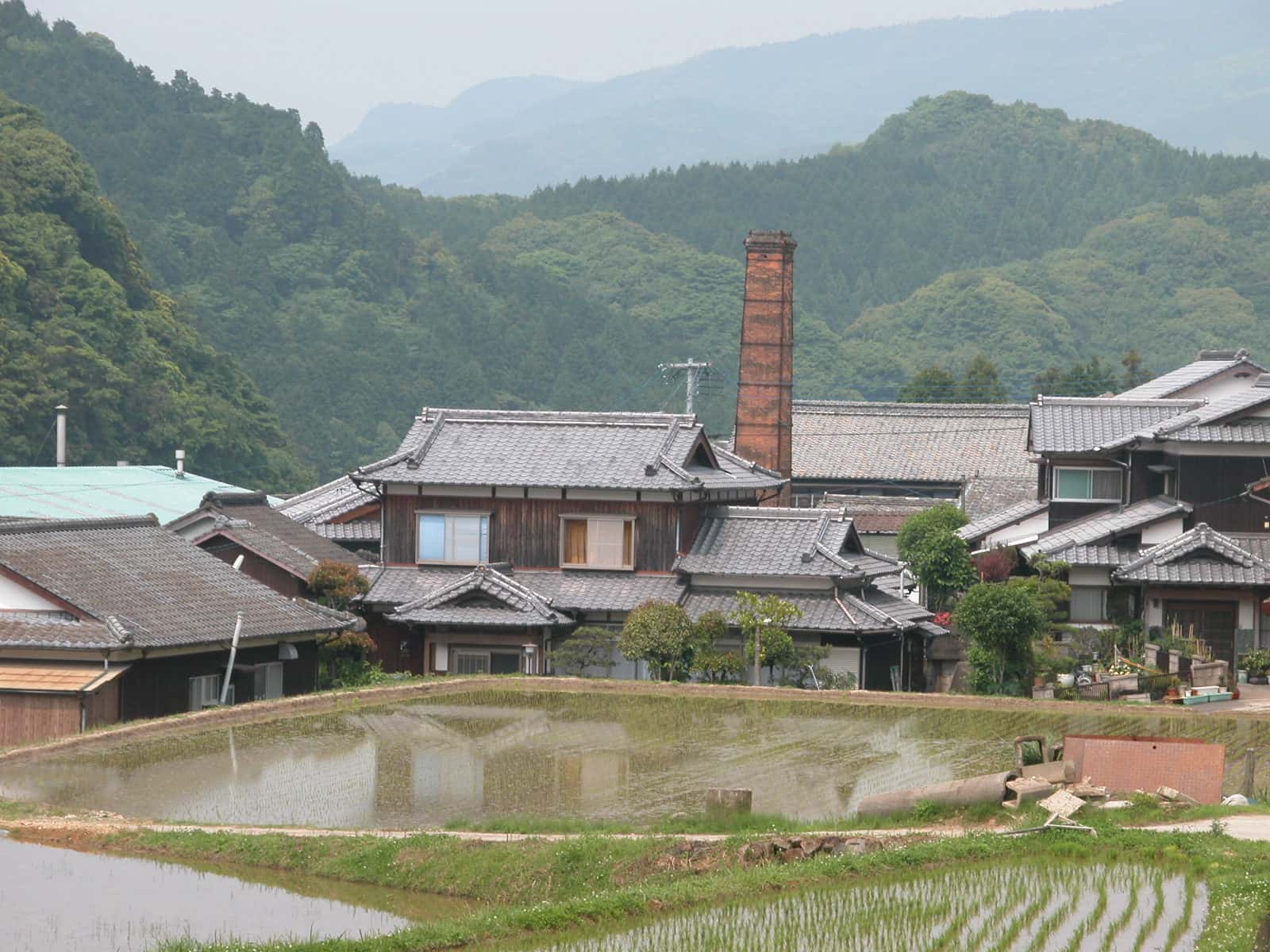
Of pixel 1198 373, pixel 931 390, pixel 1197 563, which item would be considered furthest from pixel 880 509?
pixel 931 390

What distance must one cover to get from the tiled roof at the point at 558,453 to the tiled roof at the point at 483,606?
7.05ft

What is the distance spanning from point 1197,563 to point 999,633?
188 inches

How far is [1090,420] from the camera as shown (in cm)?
3584

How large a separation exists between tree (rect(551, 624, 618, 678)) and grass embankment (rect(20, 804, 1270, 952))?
492 inches

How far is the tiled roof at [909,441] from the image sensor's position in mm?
52375

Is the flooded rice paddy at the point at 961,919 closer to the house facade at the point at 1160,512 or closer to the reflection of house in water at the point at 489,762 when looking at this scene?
the reflection of house in water at the point at 489,762

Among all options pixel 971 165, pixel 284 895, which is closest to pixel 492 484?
pixel 284 895

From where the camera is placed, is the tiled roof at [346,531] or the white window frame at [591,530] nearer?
the white window frame at [591,530]

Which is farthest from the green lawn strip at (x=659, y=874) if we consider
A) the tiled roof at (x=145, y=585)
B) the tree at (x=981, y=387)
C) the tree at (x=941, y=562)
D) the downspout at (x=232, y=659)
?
the tree at (x=981, y=387)

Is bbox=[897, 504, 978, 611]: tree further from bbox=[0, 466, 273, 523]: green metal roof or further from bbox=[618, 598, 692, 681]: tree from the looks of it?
bbox=[0, 466, 273, 523]: green metal roof

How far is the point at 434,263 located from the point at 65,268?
35373 mm

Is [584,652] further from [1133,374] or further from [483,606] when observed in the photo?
[1133,374]

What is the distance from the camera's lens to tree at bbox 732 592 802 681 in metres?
27.6

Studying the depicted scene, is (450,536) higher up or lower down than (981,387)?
lower down
